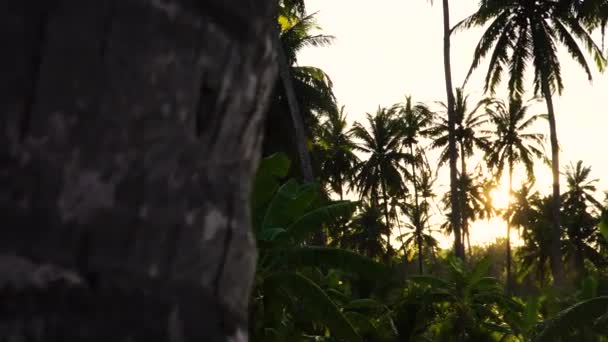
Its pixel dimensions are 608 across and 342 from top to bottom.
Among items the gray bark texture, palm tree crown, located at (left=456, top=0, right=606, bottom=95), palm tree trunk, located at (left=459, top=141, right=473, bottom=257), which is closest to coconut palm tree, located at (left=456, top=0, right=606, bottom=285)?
palm tree crown, located at (left=456, top=0, right=606, bottom=95)

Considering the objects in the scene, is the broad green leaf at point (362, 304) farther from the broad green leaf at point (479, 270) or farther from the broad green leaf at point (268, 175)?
the broad green leaf at point (268, 175)

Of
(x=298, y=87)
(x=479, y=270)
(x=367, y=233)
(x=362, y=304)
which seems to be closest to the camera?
(x=362, y=304)

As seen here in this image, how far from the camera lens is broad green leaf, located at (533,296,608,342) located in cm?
1326

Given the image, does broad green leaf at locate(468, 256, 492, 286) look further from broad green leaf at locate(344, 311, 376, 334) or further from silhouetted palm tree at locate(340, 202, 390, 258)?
silhouetted palm tree at locate(340, 202, 390, 258)

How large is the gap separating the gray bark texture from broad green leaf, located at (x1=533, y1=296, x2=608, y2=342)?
1312cm

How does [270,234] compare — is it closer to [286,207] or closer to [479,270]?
[286,207]

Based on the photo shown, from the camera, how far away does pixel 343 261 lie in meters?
11.1

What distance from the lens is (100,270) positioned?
708 mm

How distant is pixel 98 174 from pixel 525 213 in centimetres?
5554

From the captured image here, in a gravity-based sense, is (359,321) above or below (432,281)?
below

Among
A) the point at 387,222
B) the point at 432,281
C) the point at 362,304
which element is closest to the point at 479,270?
the point at 432,281

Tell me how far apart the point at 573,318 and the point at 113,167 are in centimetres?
1360

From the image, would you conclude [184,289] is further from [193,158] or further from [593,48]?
[593,48]

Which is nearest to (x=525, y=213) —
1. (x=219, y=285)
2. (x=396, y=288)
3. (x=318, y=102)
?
A: (x=318, y=102)
